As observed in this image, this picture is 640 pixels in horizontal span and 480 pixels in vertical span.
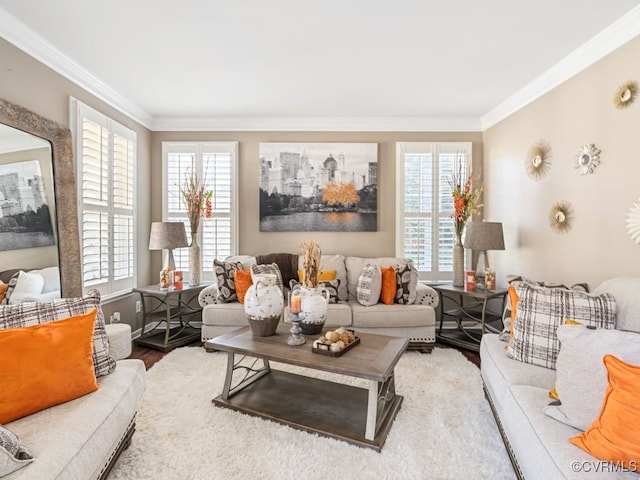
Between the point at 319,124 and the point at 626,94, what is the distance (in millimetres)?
2977

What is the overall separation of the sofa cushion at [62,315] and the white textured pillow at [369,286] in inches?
91.9

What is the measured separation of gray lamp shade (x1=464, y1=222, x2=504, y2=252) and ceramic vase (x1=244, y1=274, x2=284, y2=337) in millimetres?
2315

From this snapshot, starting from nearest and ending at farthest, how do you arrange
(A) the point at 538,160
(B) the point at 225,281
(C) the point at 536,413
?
(C) the point at 536,413, (A) the point at 538,160, (B) the point at 225,281

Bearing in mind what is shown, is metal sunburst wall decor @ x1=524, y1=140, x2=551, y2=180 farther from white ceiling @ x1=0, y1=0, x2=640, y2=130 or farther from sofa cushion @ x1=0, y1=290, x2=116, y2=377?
sofa cushion @ x1=0, y1=290, x2=116, y2=377

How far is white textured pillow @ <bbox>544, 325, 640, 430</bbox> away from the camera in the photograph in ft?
4.57

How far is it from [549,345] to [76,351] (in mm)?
2601

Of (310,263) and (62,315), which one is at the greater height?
(310,263)

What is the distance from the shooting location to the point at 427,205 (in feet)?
14.4

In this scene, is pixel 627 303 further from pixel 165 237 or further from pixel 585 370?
pixel 165 237

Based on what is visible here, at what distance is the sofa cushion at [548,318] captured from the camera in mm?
1991

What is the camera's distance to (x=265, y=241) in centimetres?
445

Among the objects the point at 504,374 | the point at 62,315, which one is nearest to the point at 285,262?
the point at 62,315

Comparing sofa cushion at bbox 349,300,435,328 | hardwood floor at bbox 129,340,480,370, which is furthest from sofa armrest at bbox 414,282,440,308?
hardwood floor at bbox 129,340,480,370

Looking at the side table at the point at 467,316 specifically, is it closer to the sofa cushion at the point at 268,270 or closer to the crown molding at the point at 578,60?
the sofa cushion at the point at 268,270
